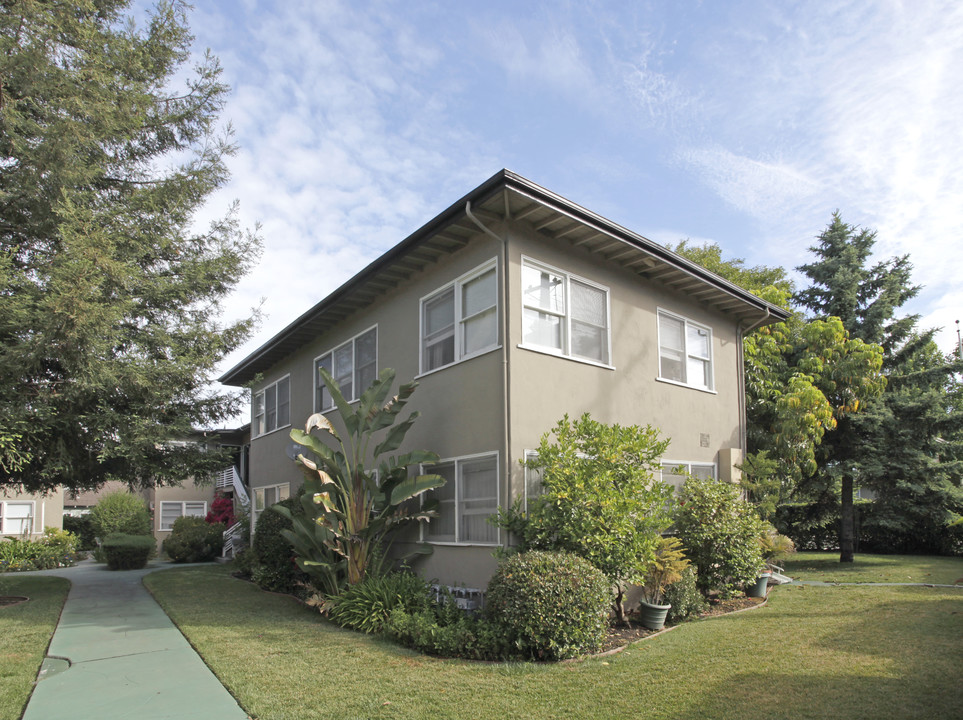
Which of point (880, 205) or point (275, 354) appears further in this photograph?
point (275, 354)

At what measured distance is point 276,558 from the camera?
14.1 m

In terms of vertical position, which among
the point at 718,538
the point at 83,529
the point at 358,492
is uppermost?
the point at 358,492

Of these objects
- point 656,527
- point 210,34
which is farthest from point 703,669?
point 210,34

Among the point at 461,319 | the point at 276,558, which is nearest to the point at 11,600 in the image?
the point at 276,558

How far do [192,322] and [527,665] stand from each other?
10332mm

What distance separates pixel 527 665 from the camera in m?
7.27

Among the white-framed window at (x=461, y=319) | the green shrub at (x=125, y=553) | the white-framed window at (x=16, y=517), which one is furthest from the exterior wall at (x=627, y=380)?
the white-framed window at (x=16, y=517)

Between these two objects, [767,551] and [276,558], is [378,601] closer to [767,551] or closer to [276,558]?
[276,558]

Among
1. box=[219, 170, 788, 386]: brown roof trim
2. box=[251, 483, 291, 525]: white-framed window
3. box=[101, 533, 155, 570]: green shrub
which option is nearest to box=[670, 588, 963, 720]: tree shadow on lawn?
box=[219, 170, 788, 386]: brown roof trim

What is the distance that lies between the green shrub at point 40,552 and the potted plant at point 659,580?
1740 cm

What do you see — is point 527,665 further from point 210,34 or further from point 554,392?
point 210,34

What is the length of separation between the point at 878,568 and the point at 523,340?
12.2 m

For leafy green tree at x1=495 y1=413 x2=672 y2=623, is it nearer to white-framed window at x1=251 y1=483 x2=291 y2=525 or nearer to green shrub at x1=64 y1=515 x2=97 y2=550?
white-framed window at x1=251 y1=483 x2=291 y2=525

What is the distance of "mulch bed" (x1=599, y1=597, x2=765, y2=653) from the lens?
846cm
